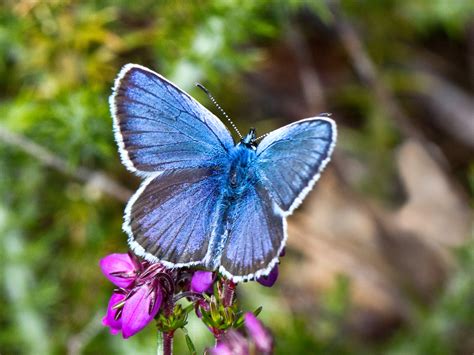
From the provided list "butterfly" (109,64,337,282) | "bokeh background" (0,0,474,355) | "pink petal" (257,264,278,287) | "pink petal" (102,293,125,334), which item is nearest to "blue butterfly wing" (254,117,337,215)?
"butterfly" (109,64,337,282)

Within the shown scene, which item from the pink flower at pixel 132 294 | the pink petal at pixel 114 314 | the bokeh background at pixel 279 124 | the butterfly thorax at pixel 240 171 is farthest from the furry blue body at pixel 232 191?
the bokeh background at pixel 279 124

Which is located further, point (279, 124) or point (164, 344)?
point (279, 124)

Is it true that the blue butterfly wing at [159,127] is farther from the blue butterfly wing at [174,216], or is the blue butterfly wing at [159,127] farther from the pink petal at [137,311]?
the pink petal at [137,311]

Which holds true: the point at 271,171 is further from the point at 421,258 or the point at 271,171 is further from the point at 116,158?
the point at 421,258

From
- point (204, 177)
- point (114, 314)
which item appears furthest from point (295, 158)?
point (114, 314)

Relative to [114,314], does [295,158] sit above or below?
above

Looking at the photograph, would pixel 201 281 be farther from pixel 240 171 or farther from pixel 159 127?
pixel 159 127

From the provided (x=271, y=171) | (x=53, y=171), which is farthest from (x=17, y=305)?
(x=271, y=171)
